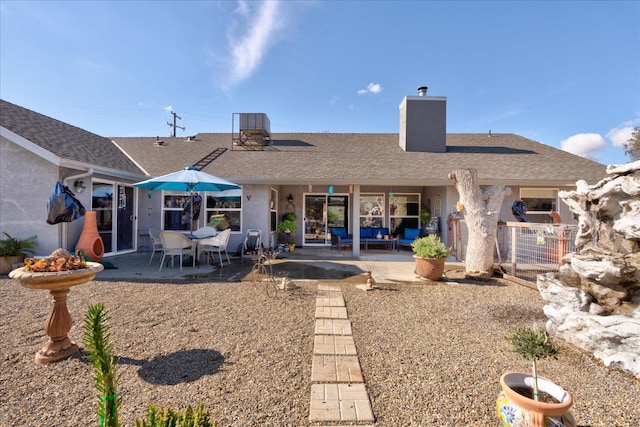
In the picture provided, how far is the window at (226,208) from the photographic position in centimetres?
1033

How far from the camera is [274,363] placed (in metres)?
3.09

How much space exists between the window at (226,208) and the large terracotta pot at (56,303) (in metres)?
6.99

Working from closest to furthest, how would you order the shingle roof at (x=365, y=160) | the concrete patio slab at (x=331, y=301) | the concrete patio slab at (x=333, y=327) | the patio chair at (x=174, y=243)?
1. the concrete patio slab at (x=333, y=327)
2. the concrete patio slab at (x=331, y=301)
3. the patio chair at (x=174, y=243)
4. the shingle roof at (x=365, y=160)

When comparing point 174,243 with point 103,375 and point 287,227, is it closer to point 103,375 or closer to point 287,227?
point 287,227

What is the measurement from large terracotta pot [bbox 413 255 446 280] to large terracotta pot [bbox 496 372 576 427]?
449 cm

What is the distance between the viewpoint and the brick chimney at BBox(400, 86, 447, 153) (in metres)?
12.9

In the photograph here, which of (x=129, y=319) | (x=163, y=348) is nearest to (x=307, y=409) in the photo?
(x=163, y=348)

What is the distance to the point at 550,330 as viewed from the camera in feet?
12.8

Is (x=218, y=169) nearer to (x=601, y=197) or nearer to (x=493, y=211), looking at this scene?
(x=493, y=211)

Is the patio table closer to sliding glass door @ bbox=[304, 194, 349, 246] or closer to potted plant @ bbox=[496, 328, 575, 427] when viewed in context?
sliding glass door @ bbox=[304, 194, 349, 246]

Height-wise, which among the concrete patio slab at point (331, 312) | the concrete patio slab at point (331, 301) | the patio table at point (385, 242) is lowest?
the concrete patio slab at point (331, 312)

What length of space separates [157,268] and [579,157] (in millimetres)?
15551

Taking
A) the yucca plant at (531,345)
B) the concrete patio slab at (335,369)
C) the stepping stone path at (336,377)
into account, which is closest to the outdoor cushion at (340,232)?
the stepping stone path at (336,377)

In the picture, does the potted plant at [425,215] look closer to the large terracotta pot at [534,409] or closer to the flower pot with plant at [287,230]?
the flower pot with plant at [287,230]
